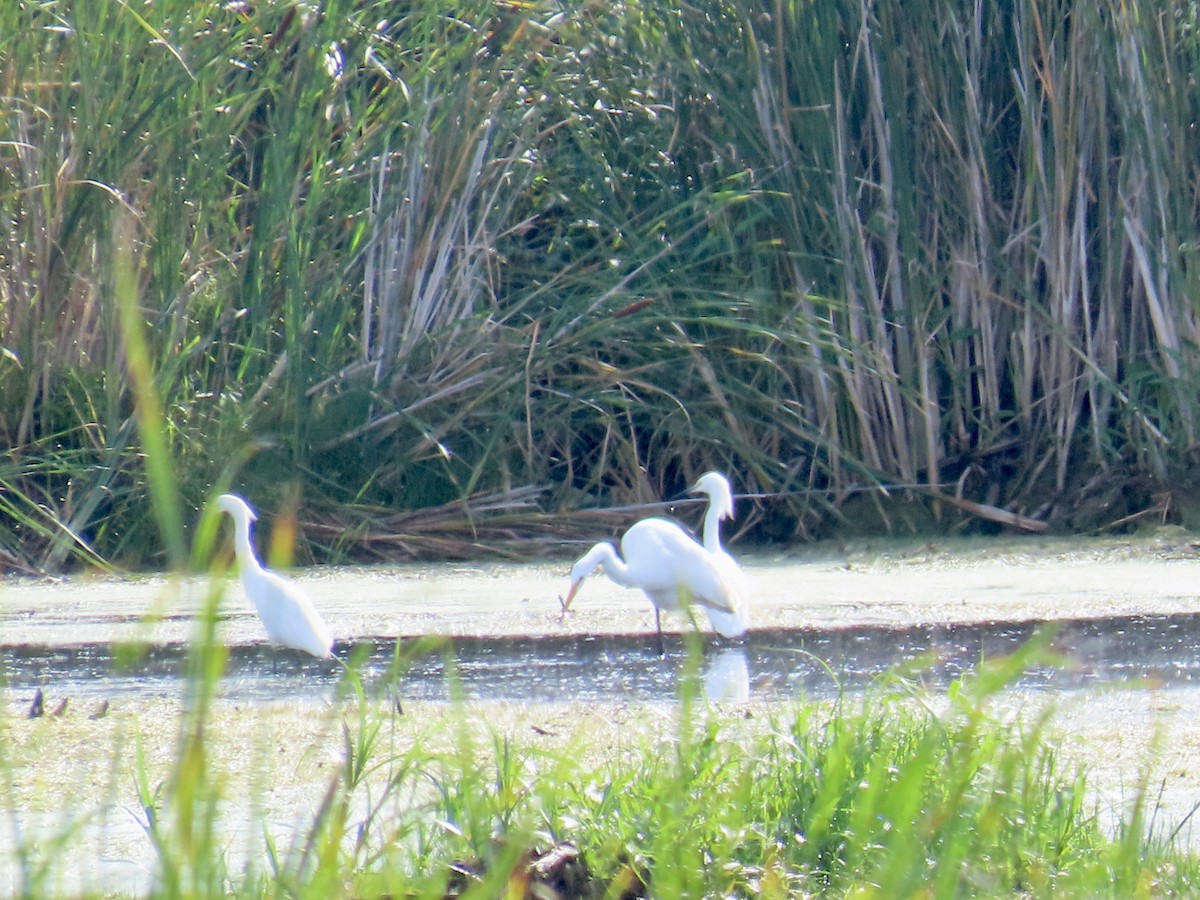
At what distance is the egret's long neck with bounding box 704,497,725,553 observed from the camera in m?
6.17

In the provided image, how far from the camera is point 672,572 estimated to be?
548 cm

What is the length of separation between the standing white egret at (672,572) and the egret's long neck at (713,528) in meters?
0.17

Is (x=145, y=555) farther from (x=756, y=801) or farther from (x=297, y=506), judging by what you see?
(x=756, y=801)

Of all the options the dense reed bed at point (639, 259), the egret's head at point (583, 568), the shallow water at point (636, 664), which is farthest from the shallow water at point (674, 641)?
the dense reed bed at point (639, 259)

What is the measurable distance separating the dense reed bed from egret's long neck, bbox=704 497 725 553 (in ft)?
4.83

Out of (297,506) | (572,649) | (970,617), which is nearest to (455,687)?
(572,649)

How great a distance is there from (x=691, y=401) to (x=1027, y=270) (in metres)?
1.69

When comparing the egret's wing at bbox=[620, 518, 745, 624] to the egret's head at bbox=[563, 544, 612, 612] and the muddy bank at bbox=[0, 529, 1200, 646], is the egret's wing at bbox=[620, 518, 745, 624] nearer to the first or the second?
the egret's head at bbox=[563, 544, 612, 612]

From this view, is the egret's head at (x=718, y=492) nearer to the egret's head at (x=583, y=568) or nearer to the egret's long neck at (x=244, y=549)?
the egret's head at (x=583, y=568)

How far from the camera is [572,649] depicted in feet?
18.0

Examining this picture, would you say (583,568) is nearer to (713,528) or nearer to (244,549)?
(713,528)

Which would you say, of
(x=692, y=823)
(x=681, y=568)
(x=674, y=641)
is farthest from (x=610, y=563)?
(x=692, y=823)

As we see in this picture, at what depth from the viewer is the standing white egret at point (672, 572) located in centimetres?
534

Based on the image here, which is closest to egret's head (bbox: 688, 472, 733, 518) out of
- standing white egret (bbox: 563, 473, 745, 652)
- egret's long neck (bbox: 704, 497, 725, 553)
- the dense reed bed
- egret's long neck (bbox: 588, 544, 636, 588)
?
egret's long neck (bbox: 704, 497, 725, 553)
